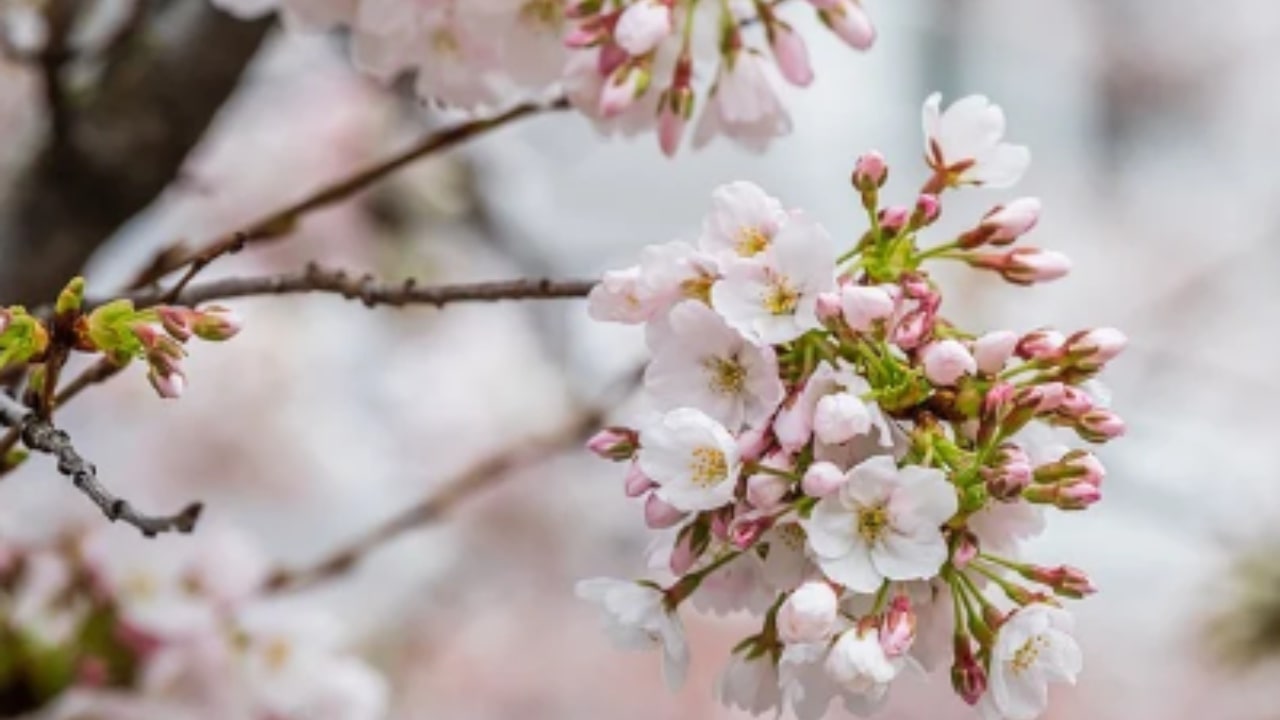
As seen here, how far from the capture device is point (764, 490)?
330 millimetres

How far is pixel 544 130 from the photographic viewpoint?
253 cm

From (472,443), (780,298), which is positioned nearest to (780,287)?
(780,298)

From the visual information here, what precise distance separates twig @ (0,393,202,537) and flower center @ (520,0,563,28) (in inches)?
7.0

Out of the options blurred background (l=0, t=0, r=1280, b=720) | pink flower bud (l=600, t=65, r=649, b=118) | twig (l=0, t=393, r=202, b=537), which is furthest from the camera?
blurred background (l=0, t=0, r=1280, b=720)

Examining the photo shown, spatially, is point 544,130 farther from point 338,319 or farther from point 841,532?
point 841,532

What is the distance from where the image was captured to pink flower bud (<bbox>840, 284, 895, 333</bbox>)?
33 centimetres

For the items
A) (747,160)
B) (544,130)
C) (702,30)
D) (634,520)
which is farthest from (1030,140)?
(702,30)

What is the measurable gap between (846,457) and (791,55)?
0.51 feet

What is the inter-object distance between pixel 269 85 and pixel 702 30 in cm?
108

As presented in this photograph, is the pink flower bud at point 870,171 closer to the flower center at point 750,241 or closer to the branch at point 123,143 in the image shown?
the flower center at point 750,241

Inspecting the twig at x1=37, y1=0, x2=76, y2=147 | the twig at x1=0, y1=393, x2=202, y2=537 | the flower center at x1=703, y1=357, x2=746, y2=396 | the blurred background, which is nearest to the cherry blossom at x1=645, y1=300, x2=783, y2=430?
the flower center at x1=703, y1=357, x2=746, y2=396

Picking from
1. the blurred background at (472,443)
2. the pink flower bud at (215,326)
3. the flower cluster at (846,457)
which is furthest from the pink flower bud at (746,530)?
the blurred background at (472,443)

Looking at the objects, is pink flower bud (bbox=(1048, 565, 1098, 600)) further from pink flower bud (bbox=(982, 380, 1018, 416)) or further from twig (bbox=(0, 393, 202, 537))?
twig (bbox=(0, 393, 202, 537))

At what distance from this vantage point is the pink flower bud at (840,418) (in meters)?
0.32
